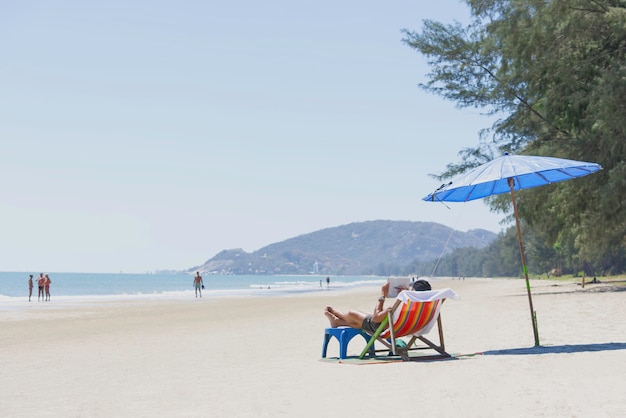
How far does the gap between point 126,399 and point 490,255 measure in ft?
581

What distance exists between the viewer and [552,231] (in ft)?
89.7

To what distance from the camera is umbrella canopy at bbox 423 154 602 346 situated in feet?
28.6

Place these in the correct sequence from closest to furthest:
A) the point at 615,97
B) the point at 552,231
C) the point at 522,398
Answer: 1. the point at 522,398
2. the point at 615,97
3. the point at 552,231

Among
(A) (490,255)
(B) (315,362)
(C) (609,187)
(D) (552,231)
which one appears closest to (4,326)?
(B) (315,362)

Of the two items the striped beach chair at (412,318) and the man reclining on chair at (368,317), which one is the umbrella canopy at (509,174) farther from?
the striped beach chair at (412,318)

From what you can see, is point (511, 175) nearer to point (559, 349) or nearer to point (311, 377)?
point (559, 349)

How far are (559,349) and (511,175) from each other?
2.14 meters

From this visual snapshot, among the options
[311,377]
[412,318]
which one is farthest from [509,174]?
[311,377]

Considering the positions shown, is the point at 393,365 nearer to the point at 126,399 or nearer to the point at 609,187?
the point at 126,399

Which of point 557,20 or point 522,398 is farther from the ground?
point 557,20

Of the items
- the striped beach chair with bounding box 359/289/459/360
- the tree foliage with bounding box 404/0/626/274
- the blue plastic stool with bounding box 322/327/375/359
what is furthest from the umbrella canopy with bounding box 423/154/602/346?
the tree foliage with bounding box 404/0/626/274

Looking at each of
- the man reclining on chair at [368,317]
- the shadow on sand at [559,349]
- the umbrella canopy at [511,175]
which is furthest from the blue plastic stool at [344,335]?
the umbrella canopy at [511,175]

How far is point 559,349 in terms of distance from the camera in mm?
8734

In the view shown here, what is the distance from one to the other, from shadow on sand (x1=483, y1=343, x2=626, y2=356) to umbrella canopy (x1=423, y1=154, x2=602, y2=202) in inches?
79.8
